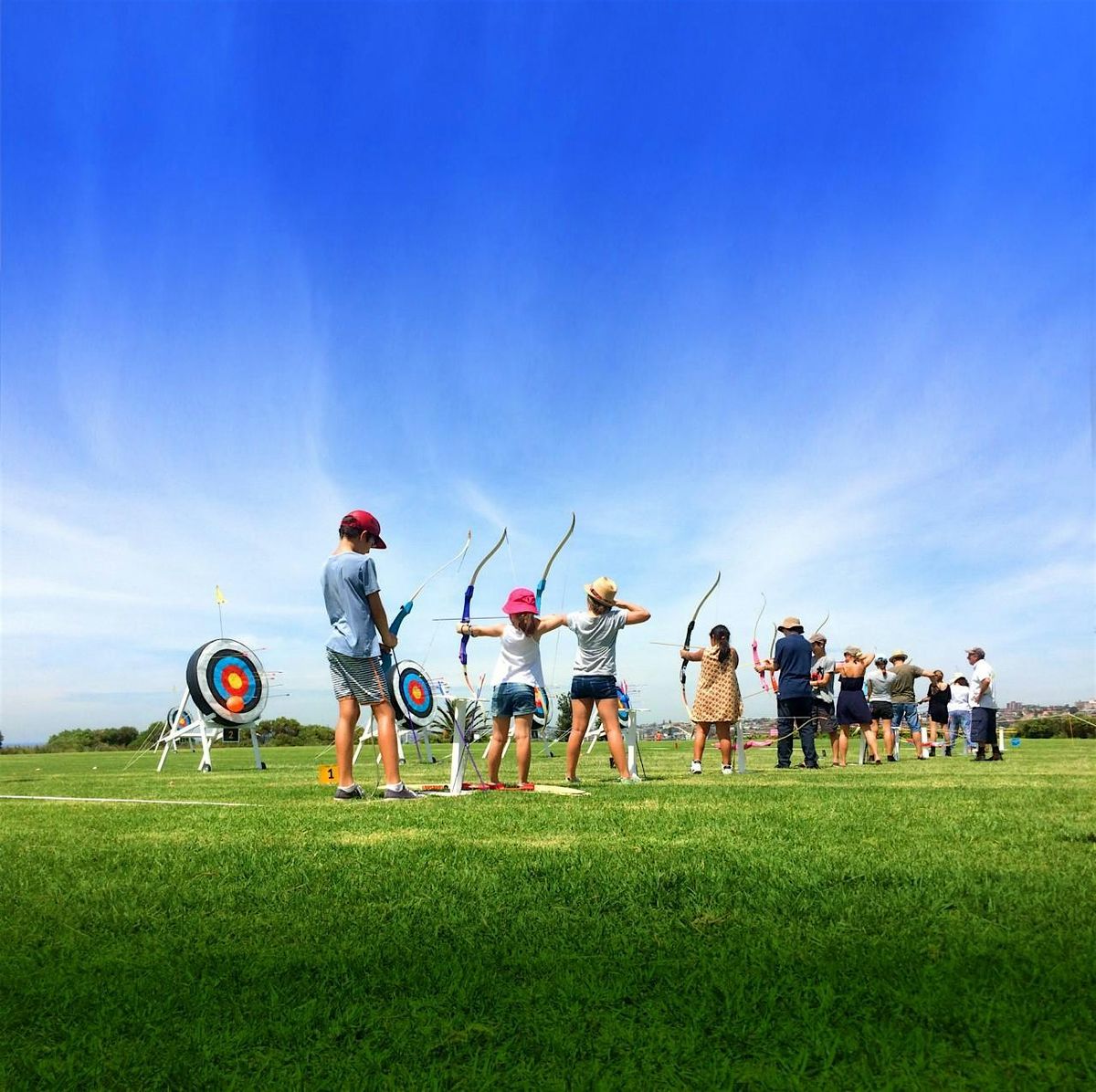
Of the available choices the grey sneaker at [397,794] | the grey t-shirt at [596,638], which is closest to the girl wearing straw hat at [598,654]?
the grey t-shirt at [596,638]

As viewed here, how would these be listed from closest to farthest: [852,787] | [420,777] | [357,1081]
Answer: [357,1081], [852,787], [420,777]

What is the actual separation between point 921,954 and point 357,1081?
5.10 feet

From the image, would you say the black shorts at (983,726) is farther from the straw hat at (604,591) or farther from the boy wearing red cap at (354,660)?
the boy wearing red cap at (354,660)

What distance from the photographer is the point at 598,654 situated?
8.70 m

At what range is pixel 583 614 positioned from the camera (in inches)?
344

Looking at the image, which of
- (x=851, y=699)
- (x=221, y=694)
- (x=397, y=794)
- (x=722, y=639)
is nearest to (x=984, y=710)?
(x=851, y=699)

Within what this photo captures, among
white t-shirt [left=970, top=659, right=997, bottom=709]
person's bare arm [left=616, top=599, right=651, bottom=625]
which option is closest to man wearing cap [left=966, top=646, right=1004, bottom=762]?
white t-shirt [left=970, top=659, right=997, bottom=709]

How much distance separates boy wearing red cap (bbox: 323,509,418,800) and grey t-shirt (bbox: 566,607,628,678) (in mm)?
2072

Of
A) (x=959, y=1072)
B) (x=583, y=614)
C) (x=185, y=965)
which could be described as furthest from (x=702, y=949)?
(x=583, y=614)

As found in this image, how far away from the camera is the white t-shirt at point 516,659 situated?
8.16 meters

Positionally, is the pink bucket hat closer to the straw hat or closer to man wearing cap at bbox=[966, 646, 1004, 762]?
the straw hat

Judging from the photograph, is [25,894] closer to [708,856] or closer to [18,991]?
[18,991]

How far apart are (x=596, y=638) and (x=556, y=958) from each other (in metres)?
6.10

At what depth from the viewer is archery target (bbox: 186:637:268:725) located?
59.3ft
